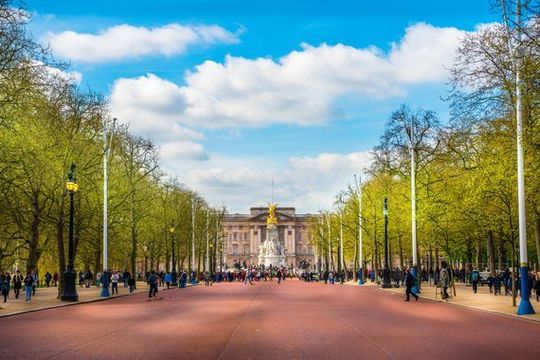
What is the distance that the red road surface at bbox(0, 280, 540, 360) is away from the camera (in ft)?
56.6

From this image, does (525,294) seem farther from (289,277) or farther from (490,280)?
(289,277)

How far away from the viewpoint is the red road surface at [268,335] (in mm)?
17266

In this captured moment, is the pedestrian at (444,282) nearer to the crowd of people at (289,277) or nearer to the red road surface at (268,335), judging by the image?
the crowd of people at (289,277)

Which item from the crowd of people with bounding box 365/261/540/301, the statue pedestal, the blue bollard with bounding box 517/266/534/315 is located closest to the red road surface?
the blue bollard with bounding box 517/266/534/315

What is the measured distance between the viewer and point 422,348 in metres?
18.3

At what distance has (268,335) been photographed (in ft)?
71.5

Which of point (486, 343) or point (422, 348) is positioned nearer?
point (422, 348)

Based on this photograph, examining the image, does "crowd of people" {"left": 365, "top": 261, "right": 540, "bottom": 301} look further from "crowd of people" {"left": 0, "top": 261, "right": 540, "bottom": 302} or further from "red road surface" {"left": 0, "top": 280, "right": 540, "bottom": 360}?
"red road surface" {"left": 0, "top": 280, "right": 540, "bottom": 360}

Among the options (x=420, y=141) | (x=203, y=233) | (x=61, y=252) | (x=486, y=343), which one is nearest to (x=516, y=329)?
(x=486, y=343)

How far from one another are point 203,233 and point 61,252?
232ft

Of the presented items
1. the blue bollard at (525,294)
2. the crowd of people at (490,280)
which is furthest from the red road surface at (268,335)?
the crowd of people at (490,280)

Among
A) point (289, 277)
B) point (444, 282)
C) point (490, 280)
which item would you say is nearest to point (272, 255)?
point (289, 277)

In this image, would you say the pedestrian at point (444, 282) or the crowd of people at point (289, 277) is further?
the crowd of people at point (289, 277)

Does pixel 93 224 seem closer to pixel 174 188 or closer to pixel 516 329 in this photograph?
pixel 174 188
